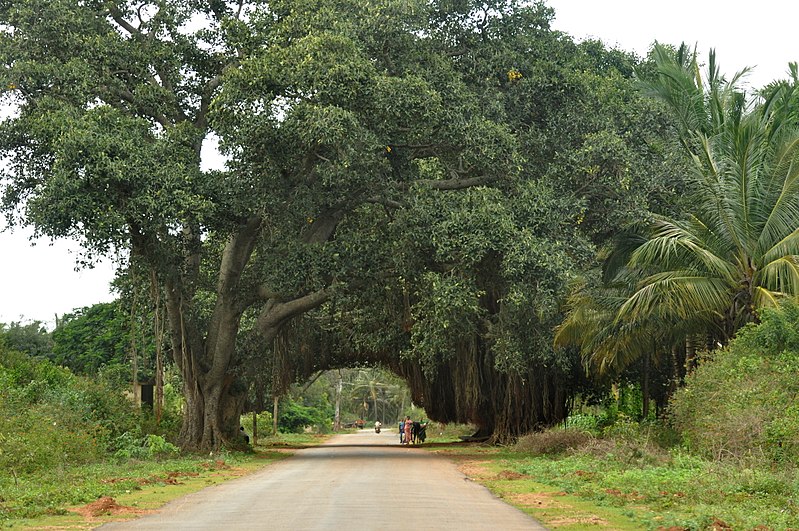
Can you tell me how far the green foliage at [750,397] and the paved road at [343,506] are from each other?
4.41 metres

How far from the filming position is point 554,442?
25312 millimetres

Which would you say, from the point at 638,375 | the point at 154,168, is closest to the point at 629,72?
the point at 638,375

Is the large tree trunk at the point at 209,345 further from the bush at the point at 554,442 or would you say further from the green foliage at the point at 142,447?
the bush at the point at 554,442

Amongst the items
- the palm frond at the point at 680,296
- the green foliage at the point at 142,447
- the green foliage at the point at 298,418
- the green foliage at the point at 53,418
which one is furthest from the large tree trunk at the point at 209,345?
the green foliage at the point at 298,418

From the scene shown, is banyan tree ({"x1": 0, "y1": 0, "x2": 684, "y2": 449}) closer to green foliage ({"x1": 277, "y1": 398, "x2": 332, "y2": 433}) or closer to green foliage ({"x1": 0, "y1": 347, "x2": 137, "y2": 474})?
green foliage ({"x1": 0, "y1": 347, "x2": 137, "y2": 474})

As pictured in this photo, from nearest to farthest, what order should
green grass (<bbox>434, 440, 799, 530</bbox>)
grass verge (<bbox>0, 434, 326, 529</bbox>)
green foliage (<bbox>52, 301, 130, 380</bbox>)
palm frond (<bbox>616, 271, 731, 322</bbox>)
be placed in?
green grass (<bbox>434, 440, 799, 530</bbox>), grass verge (<bbox>0, 434, 326, 529</bbox>), palm frond (<bbox>616, 271, 731, 322</bbox>), green foliage (<bbox>52, 301, 130, 380</bbox>)

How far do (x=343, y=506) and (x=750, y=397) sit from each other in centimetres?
834

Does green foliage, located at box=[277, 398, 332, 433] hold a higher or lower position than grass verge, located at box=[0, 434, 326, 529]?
higher

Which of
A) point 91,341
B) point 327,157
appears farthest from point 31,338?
point 327,157

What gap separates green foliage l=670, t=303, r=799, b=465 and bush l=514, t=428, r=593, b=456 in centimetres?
364

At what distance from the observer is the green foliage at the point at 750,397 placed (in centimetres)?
1596

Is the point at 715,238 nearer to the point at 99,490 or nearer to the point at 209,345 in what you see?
the point at 209,345

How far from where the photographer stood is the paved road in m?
10.7

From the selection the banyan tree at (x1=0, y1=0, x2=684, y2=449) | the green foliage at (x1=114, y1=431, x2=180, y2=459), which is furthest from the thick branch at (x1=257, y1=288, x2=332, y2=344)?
the green foliage at (x1=114, y1=431, x2=180, y2=459)
